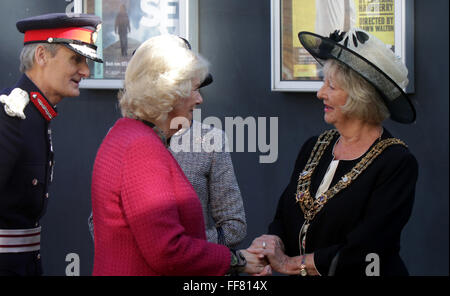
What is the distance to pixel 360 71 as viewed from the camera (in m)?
3.16

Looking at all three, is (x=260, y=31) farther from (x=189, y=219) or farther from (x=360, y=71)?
(x=189, y=219)

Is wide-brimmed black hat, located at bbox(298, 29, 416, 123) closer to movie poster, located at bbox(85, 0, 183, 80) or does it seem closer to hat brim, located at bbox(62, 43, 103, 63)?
hat brim, located at bbox(62, 43, 103, 63)

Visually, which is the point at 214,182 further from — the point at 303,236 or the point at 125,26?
the point at 125,26

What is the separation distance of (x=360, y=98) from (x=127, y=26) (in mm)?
2451

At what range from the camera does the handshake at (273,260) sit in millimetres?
3156

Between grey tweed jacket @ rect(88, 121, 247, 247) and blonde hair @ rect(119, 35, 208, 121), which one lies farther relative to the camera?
grey tweed jacket @ rect(88, 121, 247, 247)

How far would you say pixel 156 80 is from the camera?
2793 mm

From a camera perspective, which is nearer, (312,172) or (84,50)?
(312,172)

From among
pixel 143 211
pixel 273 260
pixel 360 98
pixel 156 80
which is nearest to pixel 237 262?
pixel 273 260

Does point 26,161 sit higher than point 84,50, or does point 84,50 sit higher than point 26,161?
point 84,50

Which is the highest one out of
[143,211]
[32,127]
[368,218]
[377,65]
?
[377,65]

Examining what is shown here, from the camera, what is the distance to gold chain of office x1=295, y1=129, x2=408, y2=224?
3.15m

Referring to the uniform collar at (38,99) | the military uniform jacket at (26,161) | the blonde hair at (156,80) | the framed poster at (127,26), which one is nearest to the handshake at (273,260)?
the blonde hair at (156,80)

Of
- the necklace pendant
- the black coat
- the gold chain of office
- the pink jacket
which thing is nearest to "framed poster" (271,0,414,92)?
the gold chain of office
